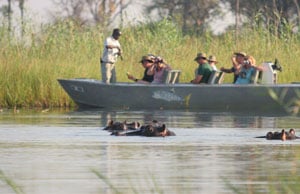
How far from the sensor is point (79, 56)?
32.8 m

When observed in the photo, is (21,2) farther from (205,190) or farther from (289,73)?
(205,190)

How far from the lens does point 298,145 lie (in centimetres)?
1777

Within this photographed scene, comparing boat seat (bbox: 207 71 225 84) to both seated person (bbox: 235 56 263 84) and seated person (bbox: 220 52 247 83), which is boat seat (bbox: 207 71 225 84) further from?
seated person (bbox: 235 56 263 84)

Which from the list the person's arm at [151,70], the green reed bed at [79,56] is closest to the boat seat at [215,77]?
the person's arm at [151,70]

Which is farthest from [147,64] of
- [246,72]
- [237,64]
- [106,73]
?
[246,72]

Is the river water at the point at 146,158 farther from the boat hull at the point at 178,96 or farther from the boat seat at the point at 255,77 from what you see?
the boat hull at the point at 178,96

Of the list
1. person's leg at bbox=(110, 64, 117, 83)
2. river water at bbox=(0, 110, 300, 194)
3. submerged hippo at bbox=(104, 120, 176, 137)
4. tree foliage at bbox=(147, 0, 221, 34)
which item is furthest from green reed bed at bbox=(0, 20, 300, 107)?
tree foliage at bbox=(147, 0, 221, 34)

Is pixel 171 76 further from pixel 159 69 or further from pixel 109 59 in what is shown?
pixel 109 59

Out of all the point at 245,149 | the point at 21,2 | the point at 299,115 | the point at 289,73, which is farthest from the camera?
the point at 21,2

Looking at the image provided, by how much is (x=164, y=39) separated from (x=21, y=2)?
23.3m

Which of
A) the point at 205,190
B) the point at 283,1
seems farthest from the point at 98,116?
the point at 283,1

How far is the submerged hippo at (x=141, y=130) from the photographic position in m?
19.2

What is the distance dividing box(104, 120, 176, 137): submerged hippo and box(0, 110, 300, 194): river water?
0.17 metres

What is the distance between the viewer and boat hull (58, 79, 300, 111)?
27.5 metres
